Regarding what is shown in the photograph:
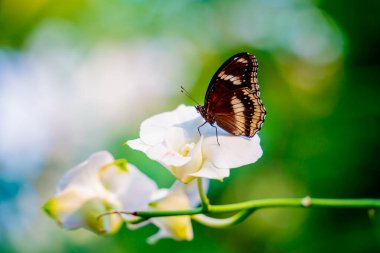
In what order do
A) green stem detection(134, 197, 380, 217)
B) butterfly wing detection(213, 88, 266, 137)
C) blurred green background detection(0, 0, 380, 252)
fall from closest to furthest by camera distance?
green stem detection(134, 197, 380, 217) → butterfly wing detection(213, 88, 266, 137) → blurred green background detection(0, 0, 380, 252)

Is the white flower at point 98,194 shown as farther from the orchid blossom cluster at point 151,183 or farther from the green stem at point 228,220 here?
the green stem at point 228,220

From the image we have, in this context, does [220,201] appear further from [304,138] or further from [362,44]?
[362,44]

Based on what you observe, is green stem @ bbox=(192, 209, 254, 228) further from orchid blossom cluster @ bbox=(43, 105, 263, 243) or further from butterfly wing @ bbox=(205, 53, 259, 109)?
butterfly wing @ bbox=(205, 53, 259, 109)

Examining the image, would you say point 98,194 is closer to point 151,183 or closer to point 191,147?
point 151,183

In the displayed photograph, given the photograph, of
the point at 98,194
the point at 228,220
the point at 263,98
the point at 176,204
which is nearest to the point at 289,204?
the point at 228,220

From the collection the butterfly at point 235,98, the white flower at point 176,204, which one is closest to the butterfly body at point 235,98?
the butterfly at point 235,98

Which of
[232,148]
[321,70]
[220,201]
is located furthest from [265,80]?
[232,148]

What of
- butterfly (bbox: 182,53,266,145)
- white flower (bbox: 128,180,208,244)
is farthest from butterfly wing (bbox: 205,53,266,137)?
white flower (bbox: 128,180,208,244)
